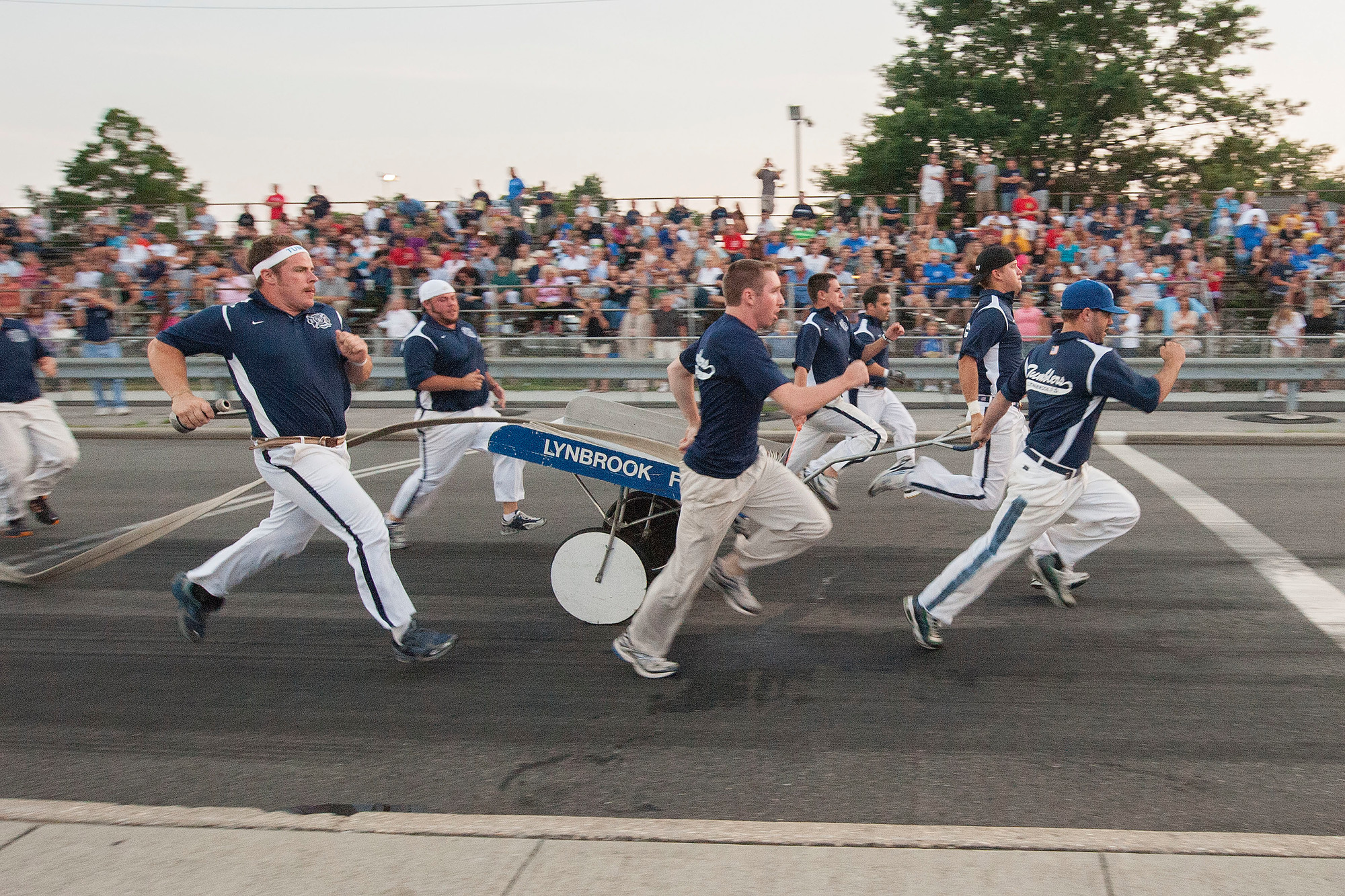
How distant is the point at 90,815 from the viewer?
12.5ft

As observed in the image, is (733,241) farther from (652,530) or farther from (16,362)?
(652,530)

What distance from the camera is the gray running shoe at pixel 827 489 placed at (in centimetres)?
890

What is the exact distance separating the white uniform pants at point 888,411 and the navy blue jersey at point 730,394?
4632mm

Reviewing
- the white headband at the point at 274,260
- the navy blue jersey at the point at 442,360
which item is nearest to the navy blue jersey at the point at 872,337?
the navy blue jersey at the point at 442,360

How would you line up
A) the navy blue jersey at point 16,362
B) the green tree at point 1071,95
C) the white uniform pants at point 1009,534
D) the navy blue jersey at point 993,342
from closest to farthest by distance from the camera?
1. the white uniform pants at point 1009,534
2. the navy blue jersey at point 993,342
3. the navy blue jersey at point 16,362
4. the green tree at point 1071,95

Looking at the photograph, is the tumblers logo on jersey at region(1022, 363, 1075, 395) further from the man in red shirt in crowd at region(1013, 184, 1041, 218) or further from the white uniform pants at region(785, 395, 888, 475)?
the man in red shirt in crowd at region(1013, 184, 1041, 218)

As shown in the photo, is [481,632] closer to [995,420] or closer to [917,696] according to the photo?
[917,696]

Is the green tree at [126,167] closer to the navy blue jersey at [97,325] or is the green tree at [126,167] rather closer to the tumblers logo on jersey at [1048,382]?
the navy blue jersey at [97,325]

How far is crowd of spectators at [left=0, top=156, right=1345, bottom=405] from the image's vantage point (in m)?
15.4

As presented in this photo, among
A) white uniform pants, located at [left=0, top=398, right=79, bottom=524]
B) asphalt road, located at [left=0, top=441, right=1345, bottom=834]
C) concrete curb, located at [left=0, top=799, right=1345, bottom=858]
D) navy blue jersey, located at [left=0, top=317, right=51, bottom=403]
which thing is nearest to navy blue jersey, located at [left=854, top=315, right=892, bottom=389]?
asphalt road, located at [left=0, top=441, right=1345, bottom=834]

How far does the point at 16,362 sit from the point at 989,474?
7345mm

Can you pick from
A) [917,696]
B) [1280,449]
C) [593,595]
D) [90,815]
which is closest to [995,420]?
[917,696]

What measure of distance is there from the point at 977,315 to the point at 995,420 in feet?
3.79

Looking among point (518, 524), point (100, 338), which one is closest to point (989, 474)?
point (518, 524)
